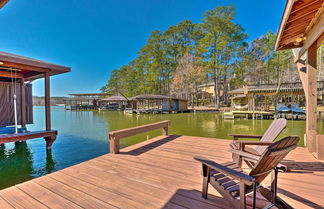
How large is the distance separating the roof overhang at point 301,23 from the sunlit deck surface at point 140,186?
236 cm

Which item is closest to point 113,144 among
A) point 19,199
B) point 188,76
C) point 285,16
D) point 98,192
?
point 98,192

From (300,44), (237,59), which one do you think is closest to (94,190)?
(300,44)

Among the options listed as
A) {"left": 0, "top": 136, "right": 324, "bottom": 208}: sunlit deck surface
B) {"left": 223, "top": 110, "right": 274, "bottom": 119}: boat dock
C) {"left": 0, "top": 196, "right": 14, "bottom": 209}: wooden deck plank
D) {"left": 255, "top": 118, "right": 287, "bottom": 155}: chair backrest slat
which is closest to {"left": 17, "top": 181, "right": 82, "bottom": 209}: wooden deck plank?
{"left": 0, "top": 136, "right": 324, "bottom": 208}: sunlit deck surface

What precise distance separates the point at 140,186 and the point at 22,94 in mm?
6898

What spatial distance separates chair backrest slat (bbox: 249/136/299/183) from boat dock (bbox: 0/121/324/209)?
0.54 metres

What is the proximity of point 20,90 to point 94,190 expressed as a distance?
6.72 m

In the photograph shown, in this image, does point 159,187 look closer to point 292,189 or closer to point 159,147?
point 292,189

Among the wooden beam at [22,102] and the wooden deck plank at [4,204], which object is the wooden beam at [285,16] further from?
the wooden beam at [22,102]

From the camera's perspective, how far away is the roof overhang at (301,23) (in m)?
2.50

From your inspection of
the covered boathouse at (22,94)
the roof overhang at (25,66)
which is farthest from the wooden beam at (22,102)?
the roof overhang at (25,66)

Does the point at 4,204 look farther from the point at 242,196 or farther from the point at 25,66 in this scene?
the point at 25,66

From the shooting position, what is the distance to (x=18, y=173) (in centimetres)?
408

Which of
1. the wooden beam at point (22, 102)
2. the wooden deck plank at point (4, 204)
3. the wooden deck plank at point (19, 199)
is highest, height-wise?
the wooden beam at point (22, 102)

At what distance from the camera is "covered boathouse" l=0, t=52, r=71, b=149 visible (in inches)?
188
